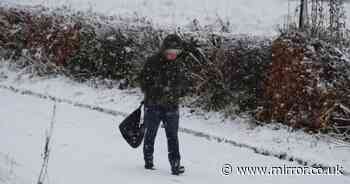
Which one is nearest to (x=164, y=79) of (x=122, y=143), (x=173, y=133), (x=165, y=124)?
(x=165, y=124)

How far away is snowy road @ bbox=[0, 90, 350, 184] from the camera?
24.6 ft

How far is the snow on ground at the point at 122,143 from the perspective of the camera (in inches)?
331

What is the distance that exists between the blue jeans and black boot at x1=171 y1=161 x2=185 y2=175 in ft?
0.16

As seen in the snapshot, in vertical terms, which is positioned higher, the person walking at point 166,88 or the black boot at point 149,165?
the person walking at point 166,88

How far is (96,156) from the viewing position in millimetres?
8711

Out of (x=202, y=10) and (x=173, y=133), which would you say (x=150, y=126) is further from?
(x=202, y=10)

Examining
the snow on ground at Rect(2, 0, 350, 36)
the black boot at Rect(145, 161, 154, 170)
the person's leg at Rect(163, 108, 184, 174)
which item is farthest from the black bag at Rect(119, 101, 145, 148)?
the snow on ground at Rect(2, 0, 350, 36)

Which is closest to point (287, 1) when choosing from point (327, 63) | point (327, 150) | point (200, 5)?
point (200, 5)

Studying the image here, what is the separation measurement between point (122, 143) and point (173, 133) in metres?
2.23

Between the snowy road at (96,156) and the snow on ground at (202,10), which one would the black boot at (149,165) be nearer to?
the snowy road at (96,156)

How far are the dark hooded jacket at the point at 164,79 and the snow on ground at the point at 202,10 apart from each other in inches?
329

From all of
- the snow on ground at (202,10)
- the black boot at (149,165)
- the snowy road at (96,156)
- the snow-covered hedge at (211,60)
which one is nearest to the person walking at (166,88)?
the black boot at (149,165)

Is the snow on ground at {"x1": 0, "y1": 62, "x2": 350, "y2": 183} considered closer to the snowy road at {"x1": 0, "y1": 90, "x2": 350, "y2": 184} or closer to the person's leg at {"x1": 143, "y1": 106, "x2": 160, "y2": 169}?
the snowy road at {"x1": 0, "y1": 90, "x2": 350, "y2": 184}

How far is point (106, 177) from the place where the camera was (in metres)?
7.54
